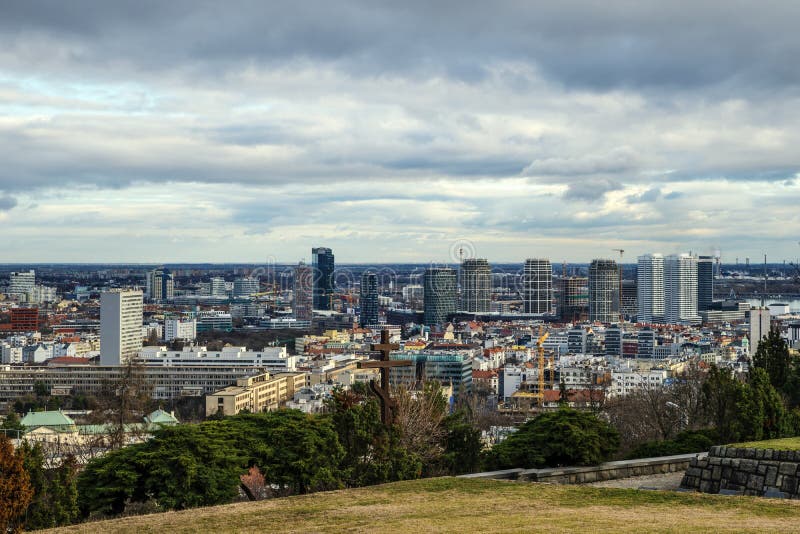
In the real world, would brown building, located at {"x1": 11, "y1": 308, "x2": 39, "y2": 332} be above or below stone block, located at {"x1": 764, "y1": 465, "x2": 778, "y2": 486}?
below

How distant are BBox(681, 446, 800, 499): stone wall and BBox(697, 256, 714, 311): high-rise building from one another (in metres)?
177

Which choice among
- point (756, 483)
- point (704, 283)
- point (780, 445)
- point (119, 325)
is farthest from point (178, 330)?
point (756, 483)

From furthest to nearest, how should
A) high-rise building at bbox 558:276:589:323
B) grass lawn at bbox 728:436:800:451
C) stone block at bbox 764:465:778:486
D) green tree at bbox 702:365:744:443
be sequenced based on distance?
high-rise building at bbox 558:276:589:323, green tree at bbox 702:365:744:443, grass lawn at bbox 728:436:800:451, stone block at bbox 764:465:778:486

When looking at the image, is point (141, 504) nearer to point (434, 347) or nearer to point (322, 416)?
point (322, 416)

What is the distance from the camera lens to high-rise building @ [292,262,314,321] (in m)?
170

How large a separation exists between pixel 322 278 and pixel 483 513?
187m

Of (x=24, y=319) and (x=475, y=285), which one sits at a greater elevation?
(x=475, y=285)

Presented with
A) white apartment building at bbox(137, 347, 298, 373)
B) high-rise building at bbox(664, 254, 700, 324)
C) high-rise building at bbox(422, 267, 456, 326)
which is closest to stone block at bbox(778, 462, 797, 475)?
white apartment building at bbox(137, 347, 298, 373)

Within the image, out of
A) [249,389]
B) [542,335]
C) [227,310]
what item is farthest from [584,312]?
[249,389]

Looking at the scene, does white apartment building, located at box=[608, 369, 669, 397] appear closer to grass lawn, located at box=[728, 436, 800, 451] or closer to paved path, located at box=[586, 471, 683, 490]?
paved path, located at box=[586, 471, 683, 490]

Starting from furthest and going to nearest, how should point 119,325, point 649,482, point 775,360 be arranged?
point 119,325 < point 775,360 < point 649,482

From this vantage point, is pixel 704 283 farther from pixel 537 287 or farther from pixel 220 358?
pixel 220 358

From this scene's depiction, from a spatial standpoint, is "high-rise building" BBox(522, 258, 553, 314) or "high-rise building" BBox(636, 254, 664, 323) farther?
"high-rise building" BBox(522, 258, 553, 314)

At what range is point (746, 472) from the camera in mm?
12836
